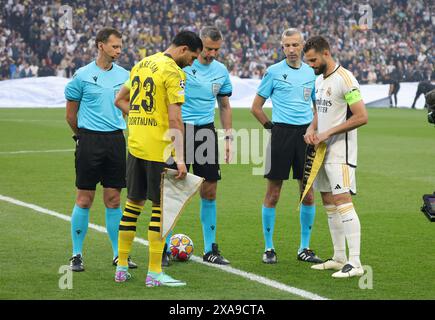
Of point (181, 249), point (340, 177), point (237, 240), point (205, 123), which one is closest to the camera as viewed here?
point (340, 177)

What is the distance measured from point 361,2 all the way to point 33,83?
20.9 m

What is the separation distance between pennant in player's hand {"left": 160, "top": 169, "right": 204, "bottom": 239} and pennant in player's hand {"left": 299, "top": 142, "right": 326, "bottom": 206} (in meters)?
1.28

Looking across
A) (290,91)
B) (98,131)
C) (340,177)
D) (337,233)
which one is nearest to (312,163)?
(340,177)

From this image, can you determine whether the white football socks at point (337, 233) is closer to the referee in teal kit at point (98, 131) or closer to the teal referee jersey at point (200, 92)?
the teal referee jersey at point (200, 92)

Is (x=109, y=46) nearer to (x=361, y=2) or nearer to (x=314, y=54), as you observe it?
(x=314, y=54)

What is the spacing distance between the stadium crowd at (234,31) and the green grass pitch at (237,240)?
72.8 ft

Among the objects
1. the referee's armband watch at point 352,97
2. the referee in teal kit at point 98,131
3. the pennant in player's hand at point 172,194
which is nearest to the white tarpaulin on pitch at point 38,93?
the referee in teal kit at point 98,131

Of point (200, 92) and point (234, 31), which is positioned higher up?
point (234, 31)

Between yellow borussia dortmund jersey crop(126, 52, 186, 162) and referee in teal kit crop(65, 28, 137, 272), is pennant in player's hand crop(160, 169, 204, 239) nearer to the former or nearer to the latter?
yellow borussia dortmund jersey crop(126, 52, 186, 162)

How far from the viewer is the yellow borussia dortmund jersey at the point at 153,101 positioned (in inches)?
289

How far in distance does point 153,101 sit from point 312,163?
5.78 feet

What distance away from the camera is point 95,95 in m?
8.41

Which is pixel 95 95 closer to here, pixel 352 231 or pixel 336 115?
pixel 336 115

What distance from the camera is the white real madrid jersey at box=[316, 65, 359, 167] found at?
809 centimetres
